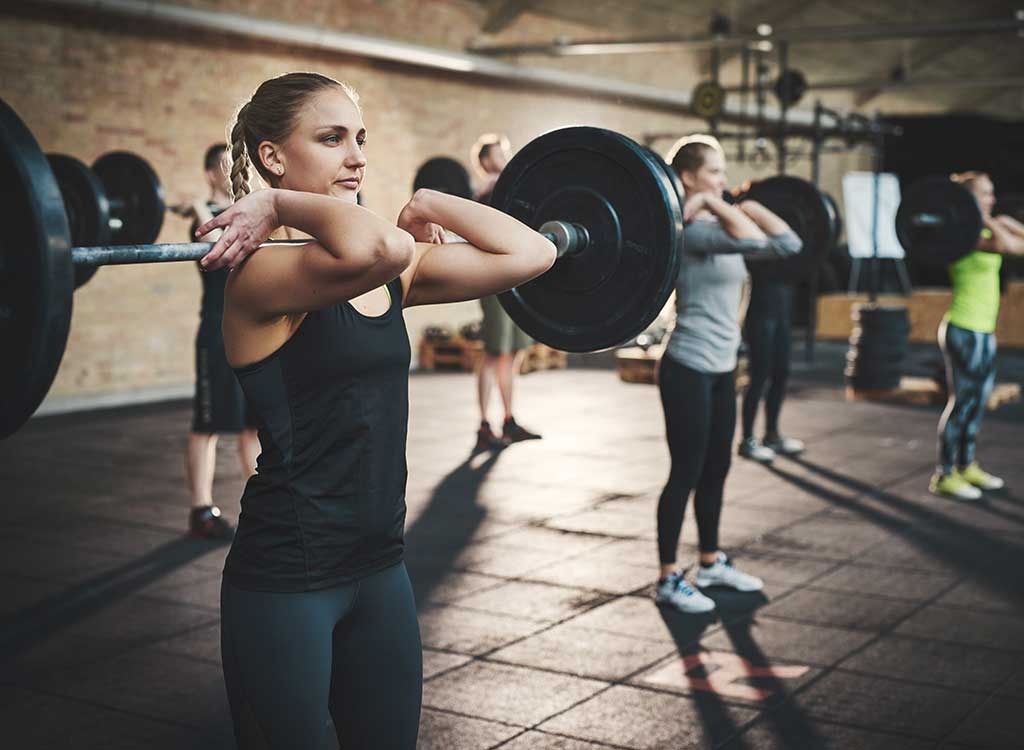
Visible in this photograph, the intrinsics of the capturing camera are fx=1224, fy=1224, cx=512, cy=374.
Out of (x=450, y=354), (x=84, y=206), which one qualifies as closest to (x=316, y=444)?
(x=84, y=206)

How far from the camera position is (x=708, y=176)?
3.59 m

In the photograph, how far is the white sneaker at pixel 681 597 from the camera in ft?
12.2

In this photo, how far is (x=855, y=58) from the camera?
1540cm

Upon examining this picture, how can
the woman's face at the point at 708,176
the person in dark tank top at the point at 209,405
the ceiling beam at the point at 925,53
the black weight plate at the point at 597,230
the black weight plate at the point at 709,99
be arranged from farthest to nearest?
the ceiling beam at the point at 925,53
the black weight plate at the point at 709,99
the person in dark tank top at the point at 209,405
the woman's face at the point at 708,176
the black weight plate at the point at 597,230

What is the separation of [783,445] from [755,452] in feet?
0.97

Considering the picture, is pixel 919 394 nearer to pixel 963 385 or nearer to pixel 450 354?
pixel 963 385

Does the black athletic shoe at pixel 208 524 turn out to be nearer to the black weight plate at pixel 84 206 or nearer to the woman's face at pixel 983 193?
the black weight plate at pixel 84 206

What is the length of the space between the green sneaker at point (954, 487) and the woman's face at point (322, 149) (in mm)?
4419

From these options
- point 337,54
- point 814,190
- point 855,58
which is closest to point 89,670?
point 814,190

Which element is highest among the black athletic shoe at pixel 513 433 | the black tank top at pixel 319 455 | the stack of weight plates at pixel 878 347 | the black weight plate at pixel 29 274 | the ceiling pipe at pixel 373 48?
the ceiling pipe at pixel 373 48

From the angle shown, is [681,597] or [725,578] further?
[725,578]

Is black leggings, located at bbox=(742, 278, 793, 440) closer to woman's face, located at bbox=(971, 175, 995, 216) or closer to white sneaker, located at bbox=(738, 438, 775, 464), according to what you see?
white sneaker, located at bbox=(738, 438, 775, 464)

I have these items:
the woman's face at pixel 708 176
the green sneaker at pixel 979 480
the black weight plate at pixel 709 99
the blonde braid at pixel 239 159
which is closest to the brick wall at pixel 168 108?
the black weight plate at pixel 709 99

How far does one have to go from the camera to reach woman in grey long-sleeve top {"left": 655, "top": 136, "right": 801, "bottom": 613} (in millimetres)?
3580
